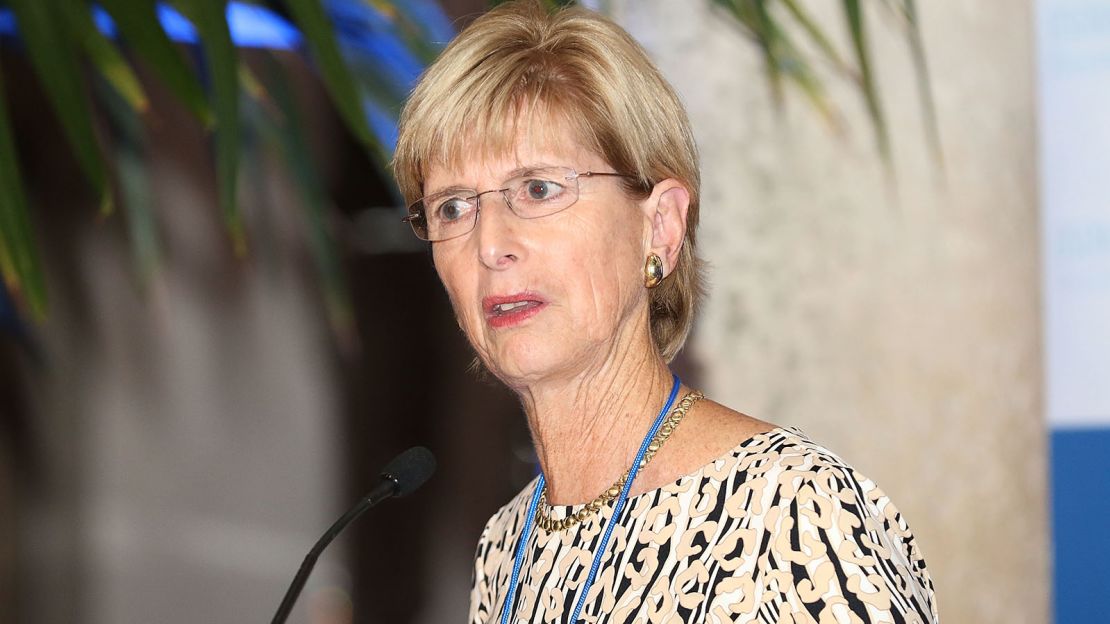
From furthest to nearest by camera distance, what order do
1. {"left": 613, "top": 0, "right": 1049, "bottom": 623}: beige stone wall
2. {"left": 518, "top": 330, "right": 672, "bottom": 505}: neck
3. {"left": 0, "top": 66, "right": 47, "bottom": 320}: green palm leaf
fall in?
{"left": 613, "top": 0, "right": 1049, "bottom": 623}: beige stone wall
{"left": 0, "top": 66, "right": 47, "bottom": 320}: green palm leaf
{"left": 518, "top": 330, "right": 672, "bottom": 505}: neck

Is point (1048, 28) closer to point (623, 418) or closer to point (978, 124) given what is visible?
point (978, 124)

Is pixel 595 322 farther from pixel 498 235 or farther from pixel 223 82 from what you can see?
pixel 223 82

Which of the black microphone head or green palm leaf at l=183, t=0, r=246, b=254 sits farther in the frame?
green palm leaf at l=183, t=0, r=246, b=254

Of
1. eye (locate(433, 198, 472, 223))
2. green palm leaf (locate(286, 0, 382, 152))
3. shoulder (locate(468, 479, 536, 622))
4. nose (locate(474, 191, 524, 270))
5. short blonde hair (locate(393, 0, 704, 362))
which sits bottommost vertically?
shoulder (locate(468, 479, 536, 622))

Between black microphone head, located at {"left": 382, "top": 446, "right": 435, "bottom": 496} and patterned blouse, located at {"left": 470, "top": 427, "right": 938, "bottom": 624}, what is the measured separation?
18cm

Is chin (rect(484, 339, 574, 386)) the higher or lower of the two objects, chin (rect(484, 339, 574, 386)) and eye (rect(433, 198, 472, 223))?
the lower

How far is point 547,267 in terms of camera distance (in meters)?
1.25

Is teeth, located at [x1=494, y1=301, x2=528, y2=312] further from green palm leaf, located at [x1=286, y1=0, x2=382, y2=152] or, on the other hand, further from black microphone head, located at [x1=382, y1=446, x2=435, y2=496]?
green palm leaf, located at [x1=286, y1=0, x2=382, y2=152]

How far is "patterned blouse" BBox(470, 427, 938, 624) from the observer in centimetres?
101

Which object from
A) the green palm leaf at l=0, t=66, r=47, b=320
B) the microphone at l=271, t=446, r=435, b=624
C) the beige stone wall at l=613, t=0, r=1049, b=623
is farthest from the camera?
the beige stone wall at l=613, t=0, r=1049, b=623

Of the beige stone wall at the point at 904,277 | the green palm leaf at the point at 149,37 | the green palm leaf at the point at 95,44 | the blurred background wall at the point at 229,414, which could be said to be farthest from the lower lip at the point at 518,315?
the blurred background wall at the point at 229,414

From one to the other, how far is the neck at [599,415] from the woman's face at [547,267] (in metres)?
0.04

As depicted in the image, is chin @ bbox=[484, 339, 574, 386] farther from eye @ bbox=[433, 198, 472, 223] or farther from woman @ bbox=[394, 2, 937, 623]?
eye @ bbox=[433, 198, 472, 223]

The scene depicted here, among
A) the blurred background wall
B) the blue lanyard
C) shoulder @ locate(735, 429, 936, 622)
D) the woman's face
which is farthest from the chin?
the blurred background wall
